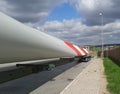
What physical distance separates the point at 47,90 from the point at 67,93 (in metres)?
0.91

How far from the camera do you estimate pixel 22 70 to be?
23.8 ft

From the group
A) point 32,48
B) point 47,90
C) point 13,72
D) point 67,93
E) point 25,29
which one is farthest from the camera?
point 47,90

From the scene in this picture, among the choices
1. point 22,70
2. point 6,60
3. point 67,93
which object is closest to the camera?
point 6,60

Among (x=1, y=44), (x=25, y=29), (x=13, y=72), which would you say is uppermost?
(x=25, y=29)

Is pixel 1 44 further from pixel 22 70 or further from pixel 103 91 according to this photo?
pixel 103 91

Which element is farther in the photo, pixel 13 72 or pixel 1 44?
pixel 13 72

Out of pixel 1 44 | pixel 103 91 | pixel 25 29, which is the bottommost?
pixel 103 91

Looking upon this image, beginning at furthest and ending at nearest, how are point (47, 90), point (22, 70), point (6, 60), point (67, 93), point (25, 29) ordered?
point (47, 90) → point (67, 93) → point (22, 70) → point (25, 29) → point (6, 60)

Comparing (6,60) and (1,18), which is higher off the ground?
(1,18)

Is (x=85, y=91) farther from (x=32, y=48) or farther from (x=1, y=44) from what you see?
(x=1, y=44)

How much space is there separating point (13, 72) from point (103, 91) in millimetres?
4393

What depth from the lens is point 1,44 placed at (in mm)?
4703

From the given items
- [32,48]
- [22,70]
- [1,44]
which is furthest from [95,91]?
[1,44]

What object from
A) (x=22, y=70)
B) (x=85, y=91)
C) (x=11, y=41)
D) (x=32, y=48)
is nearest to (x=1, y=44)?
(x=11, y=41)
